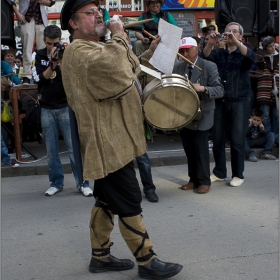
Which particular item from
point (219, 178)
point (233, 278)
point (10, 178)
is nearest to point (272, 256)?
point (233, 278)

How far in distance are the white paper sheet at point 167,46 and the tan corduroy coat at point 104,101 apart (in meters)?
1.14

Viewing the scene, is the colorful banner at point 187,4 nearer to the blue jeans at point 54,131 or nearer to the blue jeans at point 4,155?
the blue jeans at point 4,155

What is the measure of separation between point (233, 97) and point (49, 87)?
2.11 meters

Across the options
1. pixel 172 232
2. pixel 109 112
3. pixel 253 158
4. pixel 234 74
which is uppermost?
pixel 109 112

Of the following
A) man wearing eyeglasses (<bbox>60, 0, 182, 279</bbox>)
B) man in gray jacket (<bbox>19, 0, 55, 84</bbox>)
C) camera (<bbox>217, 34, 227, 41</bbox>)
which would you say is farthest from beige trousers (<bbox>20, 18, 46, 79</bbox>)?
man wearing eyeglasses (<bbox>60, 0, 182, 279</bbox>)

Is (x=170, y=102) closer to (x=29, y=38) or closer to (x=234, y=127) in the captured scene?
(x=234, y=127)

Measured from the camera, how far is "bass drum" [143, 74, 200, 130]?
6125 mm

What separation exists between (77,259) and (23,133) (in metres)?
5.94

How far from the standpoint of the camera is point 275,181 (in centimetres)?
754

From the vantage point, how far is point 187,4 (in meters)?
18.1

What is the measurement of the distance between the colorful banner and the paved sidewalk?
8.17m

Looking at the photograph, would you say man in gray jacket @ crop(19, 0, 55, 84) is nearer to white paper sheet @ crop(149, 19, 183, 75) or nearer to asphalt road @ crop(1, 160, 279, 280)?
asphalt road @ crop(1, 160, 279, 280)

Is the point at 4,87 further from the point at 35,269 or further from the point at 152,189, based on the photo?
the point at 35,269

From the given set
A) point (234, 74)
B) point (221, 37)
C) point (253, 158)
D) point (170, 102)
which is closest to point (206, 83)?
point (234, 74)
